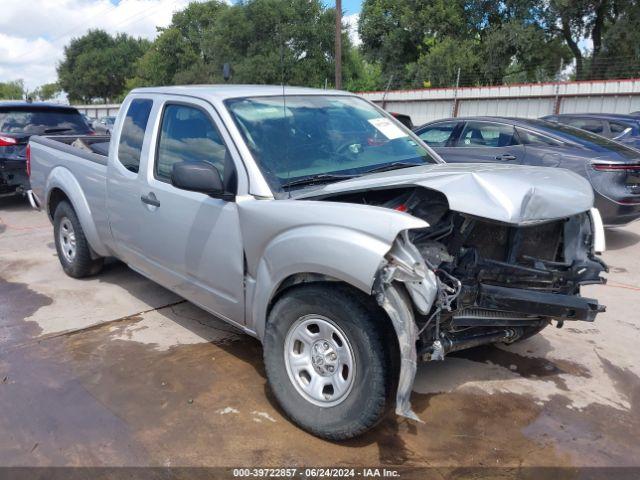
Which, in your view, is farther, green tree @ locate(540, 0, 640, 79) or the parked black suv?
green tree @ locate(540, 0, 640, 79)

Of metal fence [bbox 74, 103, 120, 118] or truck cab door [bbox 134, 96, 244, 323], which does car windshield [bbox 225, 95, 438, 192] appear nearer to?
truck cab door [bbox 134, 96, 244, 323]

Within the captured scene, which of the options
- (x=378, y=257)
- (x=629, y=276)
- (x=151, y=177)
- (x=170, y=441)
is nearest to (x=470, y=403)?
(x=378, y=257)

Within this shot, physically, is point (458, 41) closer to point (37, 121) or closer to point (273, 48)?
point (273, 48)

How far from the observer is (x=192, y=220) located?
3646 millimetres

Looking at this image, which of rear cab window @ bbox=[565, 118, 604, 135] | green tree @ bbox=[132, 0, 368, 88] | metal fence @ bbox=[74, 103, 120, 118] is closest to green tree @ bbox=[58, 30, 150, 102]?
green tree @ bbox=[132, 0, 368, 88]

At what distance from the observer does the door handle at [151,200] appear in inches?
156

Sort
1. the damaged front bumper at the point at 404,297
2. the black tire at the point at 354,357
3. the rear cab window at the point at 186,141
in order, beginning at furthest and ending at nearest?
the rear cab window at the point at 186,141 → the black tire at the point at 354,357 → the damaged front bumper at the point at 404,297

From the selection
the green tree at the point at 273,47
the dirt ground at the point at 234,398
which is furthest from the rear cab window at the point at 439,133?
the green tree at the point at 273,47

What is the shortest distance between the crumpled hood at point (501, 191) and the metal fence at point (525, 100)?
15.3 meters

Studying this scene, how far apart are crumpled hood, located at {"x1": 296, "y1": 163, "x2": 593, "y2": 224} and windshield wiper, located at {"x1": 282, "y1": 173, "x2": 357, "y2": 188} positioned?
0.13 metres

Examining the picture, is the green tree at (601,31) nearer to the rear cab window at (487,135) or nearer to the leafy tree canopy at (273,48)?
the leafy tree canopy at (273,48)

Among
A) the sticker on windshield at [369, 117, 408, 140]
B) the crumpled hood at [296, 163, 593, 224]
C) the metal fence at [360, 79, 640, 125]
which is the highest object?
the metal fence at [360, 79, 640, 125]

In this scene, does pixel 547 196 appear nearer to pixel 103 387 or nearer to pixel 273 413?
pixel 273 413

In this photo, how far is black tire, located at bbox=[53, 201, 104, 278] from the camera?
5.35m
